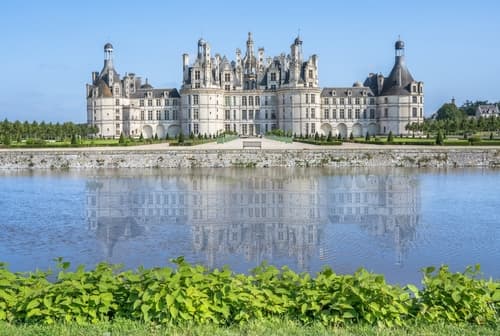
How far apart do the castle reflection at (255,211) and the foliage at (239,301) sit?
3794 mm

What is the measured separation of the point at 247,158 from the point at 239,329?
27850mm

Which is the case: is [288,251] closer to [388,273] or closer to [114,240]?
[388,273]

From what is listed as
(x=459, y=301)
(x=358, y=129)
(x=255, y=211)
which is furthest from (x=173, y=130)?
(x=459, y=301)

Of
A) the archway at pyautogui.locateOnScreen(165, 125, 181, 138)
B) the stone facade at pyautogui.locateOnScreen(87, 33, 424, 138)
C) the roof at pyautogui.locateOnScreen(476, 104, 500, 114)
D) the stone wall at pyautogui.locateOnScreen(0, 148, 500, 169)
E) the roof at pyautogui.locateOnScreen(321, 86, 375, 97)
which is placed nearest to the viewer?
the stone wall at pyautogui.locateOnScreen(0, 148, 500, 169)

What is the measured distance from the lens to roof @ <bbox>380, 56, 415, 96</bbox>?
212ft

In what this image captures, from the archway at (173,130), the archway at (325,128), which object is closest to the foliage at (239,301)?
the archway at (173,130)

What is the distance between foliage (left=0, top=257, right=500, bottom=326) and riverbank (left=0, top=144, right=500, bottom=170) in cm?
2701

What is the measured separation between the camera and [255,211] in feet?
50.1

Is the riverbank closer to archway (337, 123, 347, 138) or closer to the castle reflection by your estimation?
the castle reflection

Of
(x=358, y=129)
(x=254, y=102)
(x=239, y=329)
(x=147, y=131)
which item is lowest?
(x=239, y=329)

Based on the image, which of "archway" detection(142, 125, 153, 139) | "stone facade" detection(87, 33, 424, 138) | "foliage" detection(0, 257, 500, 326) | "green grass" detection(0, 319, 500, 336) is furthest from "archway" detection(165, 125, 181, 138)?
"green grass" detection(0, 319, 500, 336)

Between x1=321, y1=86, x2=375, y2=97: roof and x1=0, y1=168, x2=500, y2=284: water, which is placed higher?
x1=321, y1=86, x2=375, y2=97: roof

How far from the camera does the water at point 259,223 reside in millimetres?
10023

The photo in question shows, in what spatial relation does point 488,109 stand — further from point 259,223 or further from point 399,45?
point 259,223
